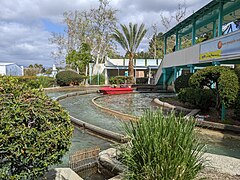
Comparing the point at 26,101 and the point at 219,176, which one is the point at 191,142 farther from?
the point at 26,101

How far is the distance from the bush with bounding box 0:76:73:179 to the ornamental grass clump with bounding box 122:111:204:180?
2.97 ft

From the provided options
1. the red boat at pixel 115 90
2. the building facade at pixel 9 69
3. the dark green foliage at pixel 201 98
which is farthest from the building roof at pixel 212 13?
the building facade at pixel 9 69

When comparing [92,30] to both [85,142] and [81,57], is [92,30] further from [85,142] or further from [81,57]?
[85,142]

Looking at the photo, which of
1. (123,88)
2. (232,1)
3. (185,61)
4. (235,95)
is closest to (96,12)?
(123,88)

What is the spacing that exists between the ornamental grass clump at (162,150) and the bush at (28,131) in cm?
91

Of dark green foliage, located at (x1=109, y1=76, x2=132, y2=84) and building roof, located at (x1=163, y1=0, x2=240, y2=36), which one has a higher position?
building roof, located at (x1=163, y1=0, x2=240, y2=36)

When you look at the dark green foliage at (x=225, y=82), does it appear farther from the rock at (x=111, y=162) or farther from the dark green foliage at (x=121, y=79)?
the dark green foliage at (x=121, y=79)

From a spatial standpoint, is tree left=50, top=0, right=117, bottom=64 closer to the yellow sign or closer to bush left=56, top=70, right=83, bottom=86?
bush left=56, top=70, right=83, bottom=86

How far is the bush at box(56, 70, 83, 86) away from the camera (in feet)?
76.7

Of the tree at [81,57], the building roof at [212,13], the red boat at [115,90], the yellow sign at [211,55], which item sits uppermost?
the building roof at [212,13]

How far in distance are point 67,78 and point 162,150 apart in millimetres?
22103

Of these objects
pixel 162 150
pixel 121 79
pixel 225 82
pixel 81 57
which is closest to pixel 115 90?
pixel 121 79

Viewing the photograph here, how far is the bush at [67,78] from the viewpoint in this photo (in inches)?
921

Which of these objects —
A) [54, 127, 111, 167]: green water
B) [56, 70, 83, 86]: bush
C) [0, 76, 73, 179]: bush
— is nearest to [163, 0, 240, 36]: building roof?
[54, 127, 111, 167]: green water
